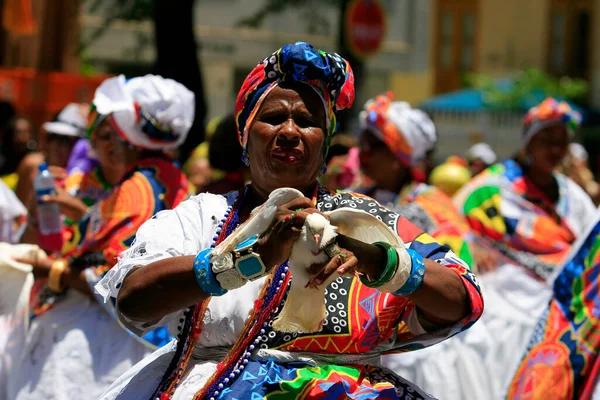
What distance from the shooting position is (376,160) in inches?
266

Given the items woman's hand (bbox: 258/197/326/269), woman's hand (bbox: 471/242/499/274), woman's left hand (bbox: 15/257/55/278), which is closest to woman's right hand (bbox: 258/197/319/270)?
woman's hand (bbox: 258/197/326/269)

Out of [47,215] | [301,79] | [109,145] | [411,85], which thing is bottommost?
[411,85]

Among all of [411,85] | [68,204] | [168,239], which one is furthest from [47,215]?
[411,85]

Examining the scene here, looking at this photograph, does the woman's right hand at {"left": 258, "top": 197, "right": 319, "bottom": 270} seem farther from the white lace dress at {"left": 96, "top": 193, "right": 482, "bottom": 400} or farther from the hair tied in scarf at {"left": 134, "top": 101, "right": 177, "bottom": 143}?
the hair tied in scarf at {"left": 134, "top": 101, "right": 177, "bottom": 143}

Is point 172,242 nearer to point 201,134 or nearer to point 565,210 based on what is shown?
point 565,210

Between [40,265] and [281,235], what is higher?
[281,235]

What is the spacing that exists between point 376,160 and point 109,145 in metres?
2.02

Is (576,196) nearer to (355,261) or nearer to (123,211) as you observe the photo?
(123,211)

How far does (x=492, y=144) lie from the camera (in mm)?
30531

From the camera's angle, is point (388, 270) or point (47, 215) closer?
point (388, 270)

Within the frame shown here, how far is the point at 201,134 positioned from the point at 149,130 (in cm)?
759

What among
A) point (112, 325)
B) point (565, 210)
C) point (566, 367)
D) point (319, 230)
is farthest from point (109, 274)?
point (565, 210)

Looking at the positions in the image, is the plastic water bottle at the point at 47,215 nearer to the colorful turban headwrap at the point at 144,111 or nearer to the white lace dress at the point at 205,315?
the colorful turban headwrap at the point at 144,111

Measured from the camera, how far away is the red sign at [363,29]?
55.0 ft
